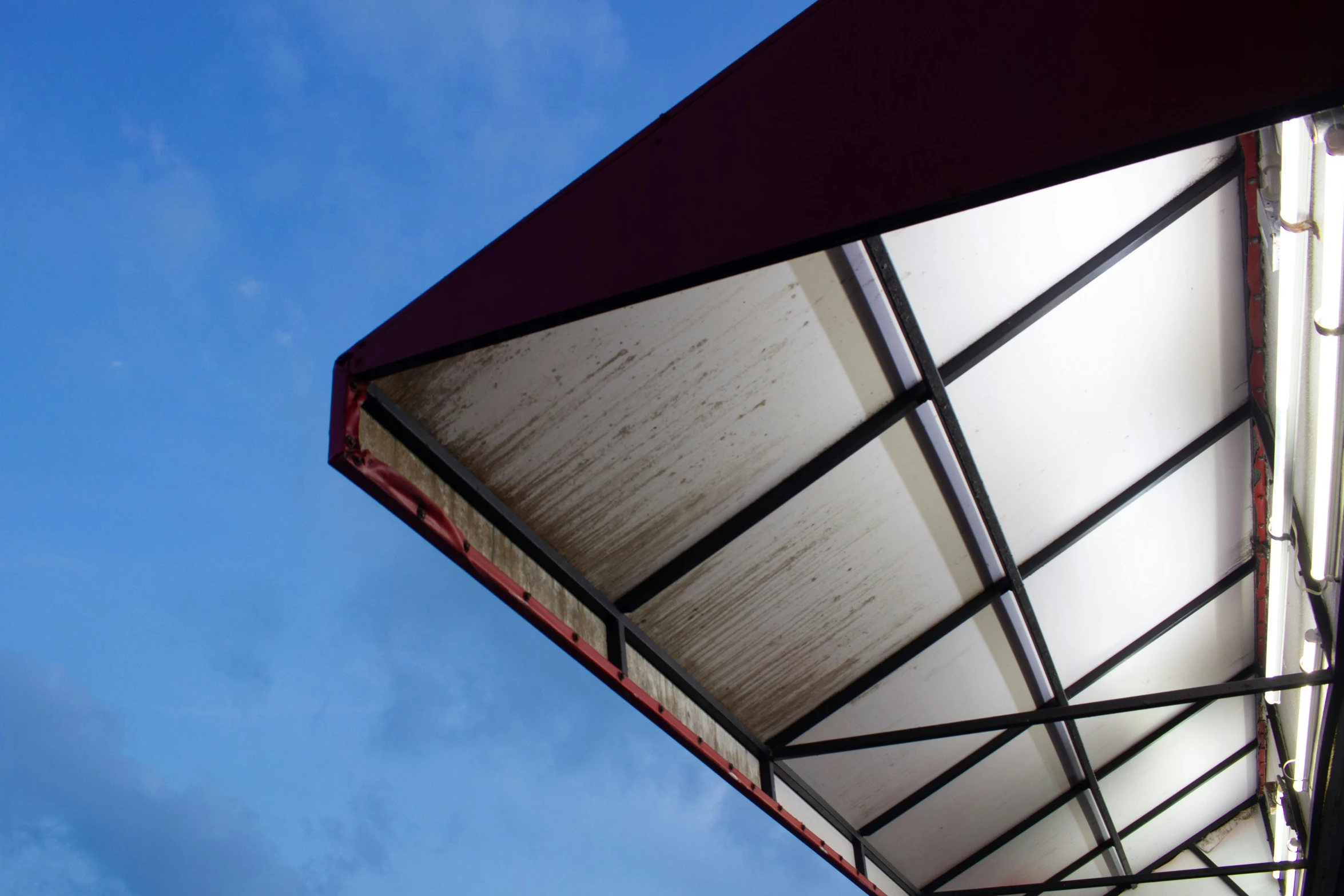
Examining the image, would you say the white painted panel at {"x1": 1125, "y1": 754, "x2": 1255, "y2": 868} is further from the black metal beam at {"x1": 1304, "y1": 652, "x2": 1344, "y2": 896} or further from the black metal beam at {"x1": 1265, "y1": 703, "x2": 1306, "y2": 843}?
the black metal beam at {"x1": 1304, "y1": 652, "x2": 1344, "y2": 896}

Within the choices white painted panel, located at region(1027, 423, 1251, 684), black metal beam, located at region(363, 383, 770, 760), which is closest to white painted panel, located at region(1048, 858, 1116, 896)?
white painted panel, located at region(1027, 423, 1251, 684)

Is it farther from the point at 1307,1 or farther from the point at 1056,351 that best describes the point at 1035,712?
the point at 1307,1

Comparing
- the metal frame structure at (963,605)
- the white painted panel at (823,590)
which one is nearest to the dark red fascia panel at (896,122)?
the metal frame structure at (963,605)

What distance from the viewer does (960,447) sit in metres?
7.96

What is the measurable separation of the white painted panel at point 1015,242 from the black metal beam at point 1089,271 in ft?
0.18

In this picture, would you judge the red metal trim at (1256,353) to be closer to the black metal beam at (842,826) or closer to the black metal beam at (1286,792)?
the black metal beam at (1286,792)

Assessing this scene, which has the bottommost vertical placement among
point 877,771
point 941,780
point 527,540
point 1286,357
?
point 527,540

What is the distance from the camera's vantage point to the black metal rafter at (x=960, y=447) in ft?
22.3

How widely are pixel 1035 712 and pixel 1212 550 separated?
3.57 metres

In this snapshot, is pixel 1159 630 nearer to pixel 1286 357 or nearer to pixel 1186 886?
pixel 1286 357

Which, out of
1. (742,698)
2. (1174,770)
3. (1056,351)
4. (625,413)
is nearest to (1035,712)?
(742,698)

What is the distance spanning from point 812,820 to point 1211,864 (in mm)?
12593

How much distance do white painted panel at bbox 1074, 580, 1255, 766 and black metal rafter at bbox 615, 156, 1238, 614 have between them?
5912 millimetres

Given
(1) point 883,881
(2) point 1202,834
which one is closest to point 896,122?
(1) point 883,881
